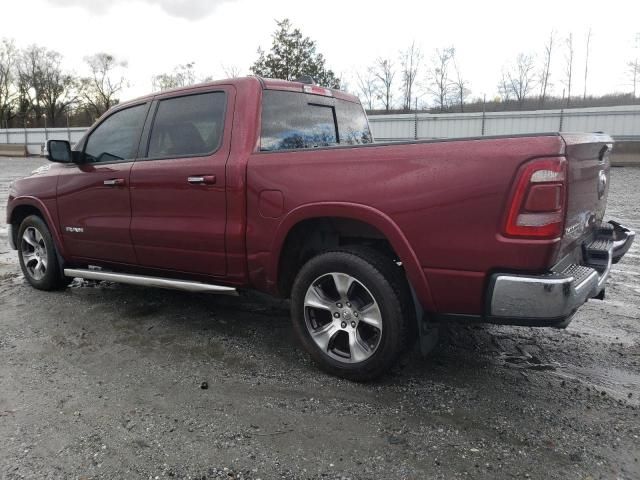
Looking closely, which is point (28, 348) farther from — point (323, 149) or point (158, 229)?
point (323, 149)

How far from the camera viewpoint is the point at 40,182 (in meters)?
5.18

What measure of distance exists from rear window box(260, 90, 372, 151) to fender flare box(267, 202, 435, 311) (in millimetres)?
Result: 710

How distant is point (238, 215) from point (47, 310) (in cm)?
236

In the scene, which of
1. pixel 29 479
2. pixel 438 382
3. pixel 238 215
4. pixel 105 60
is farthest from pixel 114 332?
pixel 105 60

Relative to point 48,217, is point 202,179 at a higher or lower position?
higher

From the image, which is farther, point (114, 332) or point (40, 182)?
point (40, 182)

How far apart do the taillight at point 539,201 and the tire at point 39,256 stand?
438 centimetres

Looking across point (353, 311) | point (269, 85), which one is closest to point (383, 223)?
point (353, 311)

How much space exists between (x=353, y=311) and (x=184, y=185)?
156 centimetres

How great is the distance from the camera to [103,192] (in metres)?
4.50

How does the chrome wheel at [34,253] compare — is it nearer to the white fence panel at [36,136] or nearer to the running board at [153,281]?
the running board at [153,281]

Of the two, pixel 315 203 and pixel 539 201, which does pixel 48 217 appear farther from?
pixel 539 201

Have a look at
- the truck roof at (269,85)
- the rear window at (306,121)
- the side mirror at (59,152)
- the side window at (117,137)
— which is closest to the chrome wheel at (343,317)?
the rear window at (306,121)

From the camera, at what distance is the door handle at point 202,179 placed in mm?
3666
